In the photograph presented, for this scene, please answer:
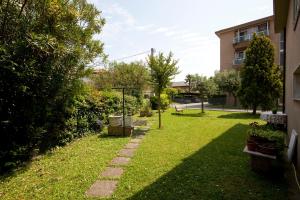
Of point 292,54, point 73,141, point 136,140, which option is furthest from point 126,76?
point 292,54

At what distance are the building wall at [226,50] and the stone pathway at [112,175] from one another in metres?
26.4

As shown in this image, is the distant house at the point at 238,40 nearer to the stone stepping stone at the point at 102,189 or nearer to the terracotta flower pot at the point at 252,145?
the terracotta flower pot at the point at 252,145

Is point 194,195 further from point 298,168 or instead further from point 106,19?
point 106,19

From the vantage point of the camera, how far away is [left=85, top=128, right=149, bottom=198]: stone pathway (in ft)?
13.9

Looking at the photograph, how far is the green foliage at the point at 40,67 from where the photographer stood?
517cm

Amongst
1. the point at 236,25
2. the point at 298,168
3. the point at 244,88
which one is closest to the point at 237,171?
the point at 298,168

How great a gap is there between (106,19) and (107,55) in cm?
129

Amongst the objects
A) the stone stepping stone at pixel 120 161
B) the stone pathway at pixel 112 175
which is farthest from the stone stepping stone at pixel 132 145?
the stone stepping stone at pixel 120 161

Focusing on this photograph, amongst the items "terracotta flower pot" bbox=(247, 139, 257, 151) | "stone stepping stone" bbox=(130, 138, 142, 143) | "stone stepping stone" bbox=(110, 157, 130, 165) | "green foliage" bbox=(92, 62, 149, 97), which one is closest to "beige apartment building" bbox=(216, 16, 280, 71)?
"green foliage" bbox=(92, 62, 149, 97)

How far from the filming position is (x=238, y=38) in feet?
95.4

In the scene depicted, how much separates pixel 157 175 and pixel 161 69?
707 centimetres

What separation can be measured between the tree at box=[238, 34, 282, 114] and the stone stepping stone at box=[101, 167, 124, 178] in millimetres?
13948

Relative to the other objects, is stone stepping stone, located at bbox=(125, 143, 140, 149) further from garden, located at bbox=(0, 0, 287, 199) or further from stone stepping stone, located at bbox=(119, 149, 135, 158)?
stone stepping stone, located at bbox=(119, 149, 135, 158)

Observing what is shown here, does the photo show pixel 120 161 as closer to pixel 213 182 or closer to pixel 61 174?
pixel 61 174
